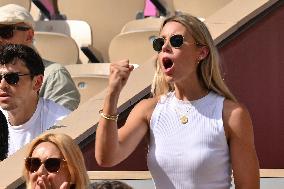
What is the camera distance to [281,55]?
5.68 m

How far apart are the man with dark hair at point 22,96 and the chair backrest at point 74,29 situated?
2.87 metres

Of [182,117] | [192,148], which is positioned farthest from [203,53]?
[192,148]

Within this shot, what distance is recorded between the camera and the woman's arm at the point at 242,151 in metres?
4.05

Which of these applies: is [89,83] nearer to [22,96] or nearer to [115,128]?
[22,96]

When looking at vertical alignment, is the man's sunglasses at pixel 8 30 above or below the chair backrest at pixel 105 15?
above

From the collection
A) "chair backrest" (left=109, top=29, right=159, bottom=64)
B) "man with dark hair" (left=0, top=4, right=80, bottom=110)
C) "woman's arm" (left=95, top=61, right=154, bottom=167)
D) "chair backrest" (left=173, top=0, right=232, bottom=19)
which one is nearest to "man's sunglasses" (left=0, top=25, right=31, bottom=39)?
"man with dark hair" (left=0, top=4, right=80, bottom=110)

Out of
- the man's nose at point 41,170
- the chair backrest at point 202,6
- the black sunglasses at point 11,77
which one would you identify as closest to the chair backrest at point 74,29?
the chair backrest at point 202,6

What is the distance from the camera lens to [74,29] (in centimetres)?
859

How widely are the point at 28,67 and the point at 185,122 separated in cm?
135

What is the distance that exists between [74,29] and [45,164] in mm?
4684

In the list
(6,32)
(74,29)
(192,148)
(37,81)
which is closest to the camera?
(192,148)

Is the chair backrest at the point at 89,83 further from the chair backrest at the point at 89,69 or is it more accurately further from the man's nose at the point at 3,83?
the man's nose at the point at 3,83

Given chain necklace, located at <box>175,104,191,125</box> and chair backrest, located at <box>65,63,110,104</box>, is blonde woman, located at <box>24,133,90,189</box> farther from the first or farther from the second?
chair backrest, located at <box>65,63,110,104</box>

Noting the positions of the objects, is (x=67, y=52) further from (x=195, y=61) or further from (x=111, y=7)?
(x=195, y=61)
